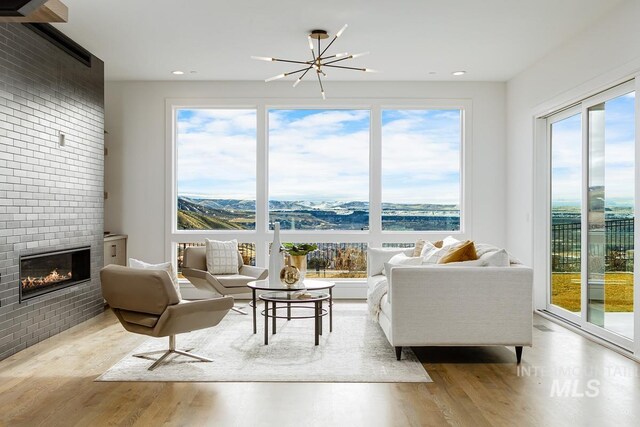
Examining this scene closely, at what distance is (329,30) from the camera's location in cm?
523

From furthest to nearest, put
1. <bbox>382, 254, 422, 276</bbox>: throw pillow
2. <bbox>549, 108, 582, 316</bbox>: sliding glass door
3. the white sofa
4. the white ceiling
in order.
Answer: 1. <bbox>549, 108, 582, 316</bbox>: sliding glass door
2. <bbox>382, 254, 422, 276</bbox>: throw pillow
3. the white ceiling
4. the white sofa

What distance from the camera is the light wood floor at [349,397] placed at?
118 inches

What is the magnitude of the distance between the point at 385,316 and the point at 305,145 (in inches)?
137

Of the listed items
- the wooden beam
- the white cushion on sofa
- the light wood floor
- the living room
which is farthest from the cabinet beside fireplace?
the wooden beam

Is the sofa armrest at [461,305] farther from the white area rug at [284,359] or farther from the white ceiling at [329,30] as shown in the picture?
the white ceiling at [329,30]

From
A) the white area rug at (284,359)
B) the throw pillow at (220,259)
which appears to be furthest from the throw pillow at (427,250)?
the throw pillow at (220,259)

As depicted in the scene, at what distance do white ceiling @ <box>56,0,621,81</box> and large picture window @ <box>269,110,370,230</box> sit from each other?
854 mm

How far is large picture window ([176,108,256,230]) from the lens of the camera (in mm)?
7414

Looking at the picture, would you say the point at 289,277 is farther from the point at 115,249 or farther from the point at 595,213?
the point at 115,249

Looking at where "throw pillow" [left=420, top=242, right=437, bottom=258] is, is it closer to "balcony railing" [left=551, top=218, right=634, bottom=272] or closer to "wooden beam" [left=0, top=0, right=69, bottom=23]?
"balcony railing" [left=551, top=218, right=634, bottom=272]

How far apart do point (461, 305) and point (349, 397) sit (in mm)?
1143

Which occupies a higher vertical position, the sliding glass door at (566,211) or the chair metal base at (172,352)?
the sliding glass door at (566,211)

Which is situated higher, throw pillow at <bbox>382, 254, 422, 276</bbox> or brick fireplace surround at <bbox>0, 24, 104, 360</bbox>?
brick fireplace surround at <bbox>0, 24, 104, 360</bbox>

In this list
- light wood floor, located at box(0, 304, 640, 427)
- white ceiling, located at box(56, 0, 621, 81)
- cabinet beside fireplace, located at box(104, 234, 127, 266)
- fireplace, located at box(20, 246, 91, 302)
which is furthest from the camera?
cabinet beside fireplace, located at box(104, 234, 127, 266)
